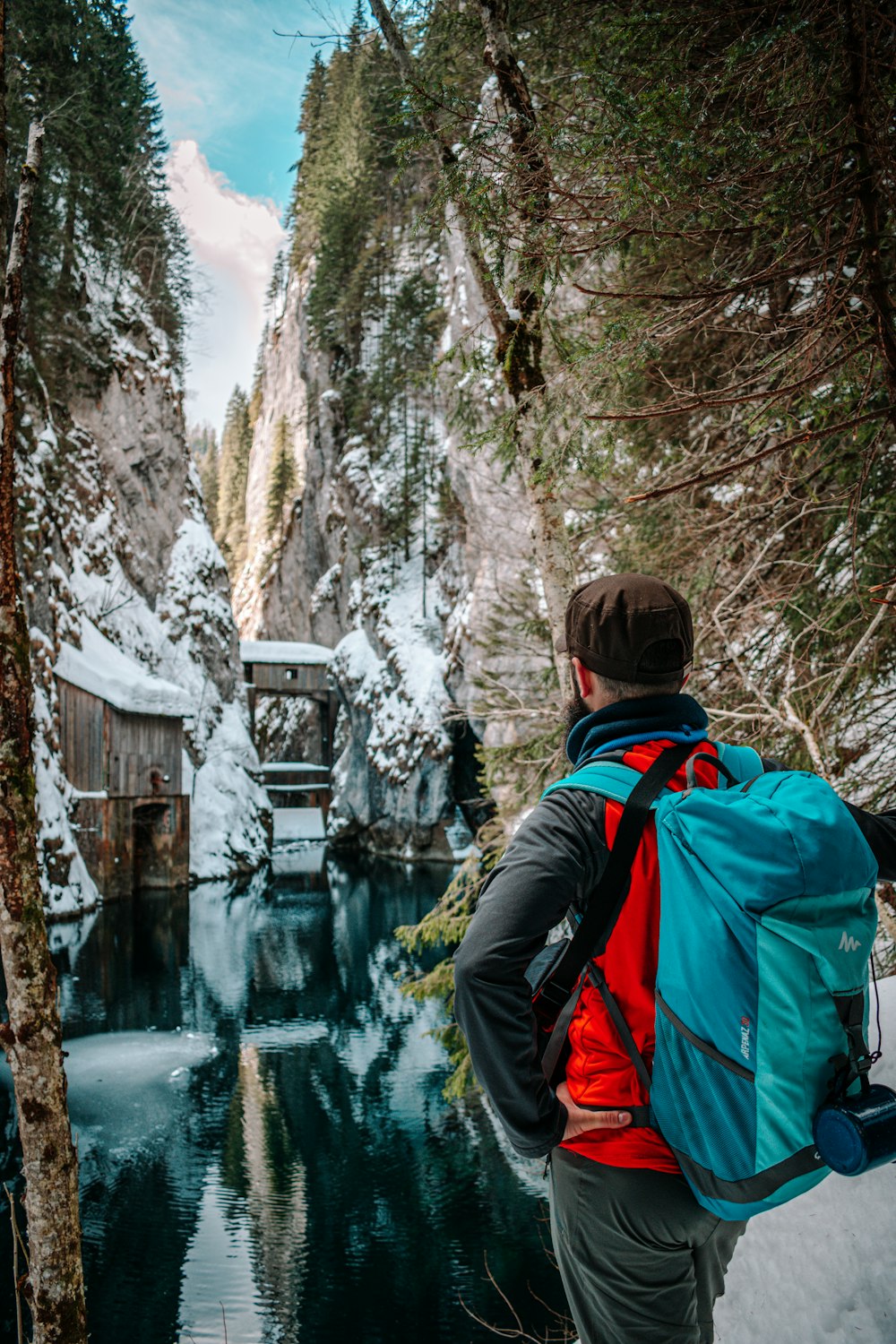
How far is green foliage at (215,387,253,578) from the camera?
222 ft

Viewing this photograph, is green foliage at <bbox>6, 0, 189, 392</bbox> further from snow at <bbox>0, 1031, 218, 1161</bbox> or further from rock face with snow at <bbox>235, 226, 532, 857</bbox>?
snow at <bbox>0, 1031, 218, 1161</bbox>

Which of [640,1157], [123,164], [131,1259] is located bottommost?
[131,1259]

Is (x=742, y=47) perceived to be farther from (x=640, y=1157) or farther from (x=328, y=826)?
(x=328, y=826)

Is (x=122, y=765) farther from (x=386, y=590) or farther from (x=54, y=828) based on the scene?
(x=386, y=590)

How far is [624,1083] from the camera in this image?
58.2 inches

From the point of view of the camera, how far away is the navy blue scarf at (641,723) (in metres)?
1.60

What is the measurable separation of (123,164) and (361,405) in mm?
13520

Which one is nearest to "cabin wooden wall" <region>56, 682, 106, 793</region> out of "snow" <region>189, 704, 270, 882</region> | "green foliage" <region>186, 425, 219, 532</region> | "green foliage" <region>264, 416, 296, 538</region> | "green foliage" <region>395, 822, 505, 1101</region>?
"snow" <region>189, 704, 270, 882</region>

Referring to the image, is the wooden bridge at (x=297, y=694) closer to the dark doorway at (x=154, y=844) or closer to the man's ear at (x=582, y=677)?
the dark doorway at (x=154, y=844)

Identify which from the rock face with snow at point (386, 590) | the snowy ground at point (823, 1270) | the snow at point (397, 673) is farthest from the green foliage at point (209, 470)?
the snowy ground at point (823, 1270)

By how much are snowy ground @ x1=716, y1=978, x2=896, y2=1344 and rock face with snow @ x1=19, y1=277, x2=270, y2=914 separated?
69.6 ft

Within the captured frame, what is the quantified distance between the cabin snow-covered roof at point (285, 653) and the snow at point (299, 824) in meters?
8.23

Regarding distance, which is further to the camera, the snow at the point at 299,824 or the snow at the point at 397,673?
the snow at the point at 299,824

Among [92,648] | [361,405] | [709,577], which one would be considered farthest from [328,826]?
[709,577]
